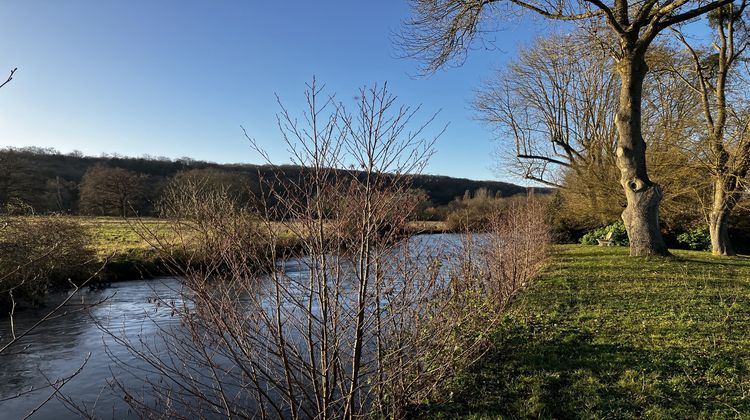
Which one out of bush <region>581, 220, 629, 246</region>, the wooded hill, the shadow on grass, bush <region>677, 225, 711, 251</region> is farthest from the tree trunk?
the wooded hill

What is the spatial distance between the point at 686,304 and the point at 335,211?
5902 millimetres

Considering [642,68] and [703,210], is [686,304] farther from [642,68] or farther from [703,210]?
[703,210]

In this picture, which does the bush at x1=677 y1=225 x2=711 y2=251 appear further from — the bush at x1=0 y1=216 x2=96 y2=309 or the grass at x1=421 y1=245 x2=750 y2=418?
the bush at x1=0 y1=216 x2=96 y2=309

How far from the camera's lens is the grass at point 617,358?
3.61m

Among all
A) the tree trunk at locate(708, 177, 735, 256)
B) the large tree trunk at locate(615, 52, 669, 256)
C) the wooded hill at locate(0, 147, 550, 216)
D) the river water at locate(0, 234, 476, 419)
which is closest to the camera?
the river water at locate(0, 234, 476, 419)

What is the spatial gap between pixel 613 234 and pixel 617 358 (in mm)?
15240

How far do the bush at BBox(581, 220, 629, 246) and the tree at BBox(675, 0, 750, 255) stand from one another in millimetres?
3914

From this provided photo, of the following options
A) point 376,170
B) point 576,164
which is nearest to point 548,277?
point 376,170

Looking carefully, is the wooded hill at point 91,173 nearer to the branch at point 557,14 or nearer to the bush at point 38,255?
the bush at point 38,255

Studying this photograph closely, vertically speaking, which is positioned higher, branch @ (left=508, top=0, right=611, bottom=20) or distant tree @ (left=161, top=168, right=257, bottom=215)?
branch @ (left=508, top=0, right=611, bottom=20)

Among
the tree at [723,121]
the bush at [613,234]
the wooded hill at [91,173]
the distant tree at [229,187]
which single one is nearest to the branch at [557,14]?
the tree at [723,121]

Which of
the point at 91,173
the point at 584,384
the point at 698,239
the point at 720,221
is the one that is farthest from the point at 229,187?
the point at 91,173

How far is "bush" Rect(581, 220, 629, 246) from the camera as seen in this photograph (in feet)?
58.1

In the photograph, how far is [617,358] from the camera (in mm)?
4461
